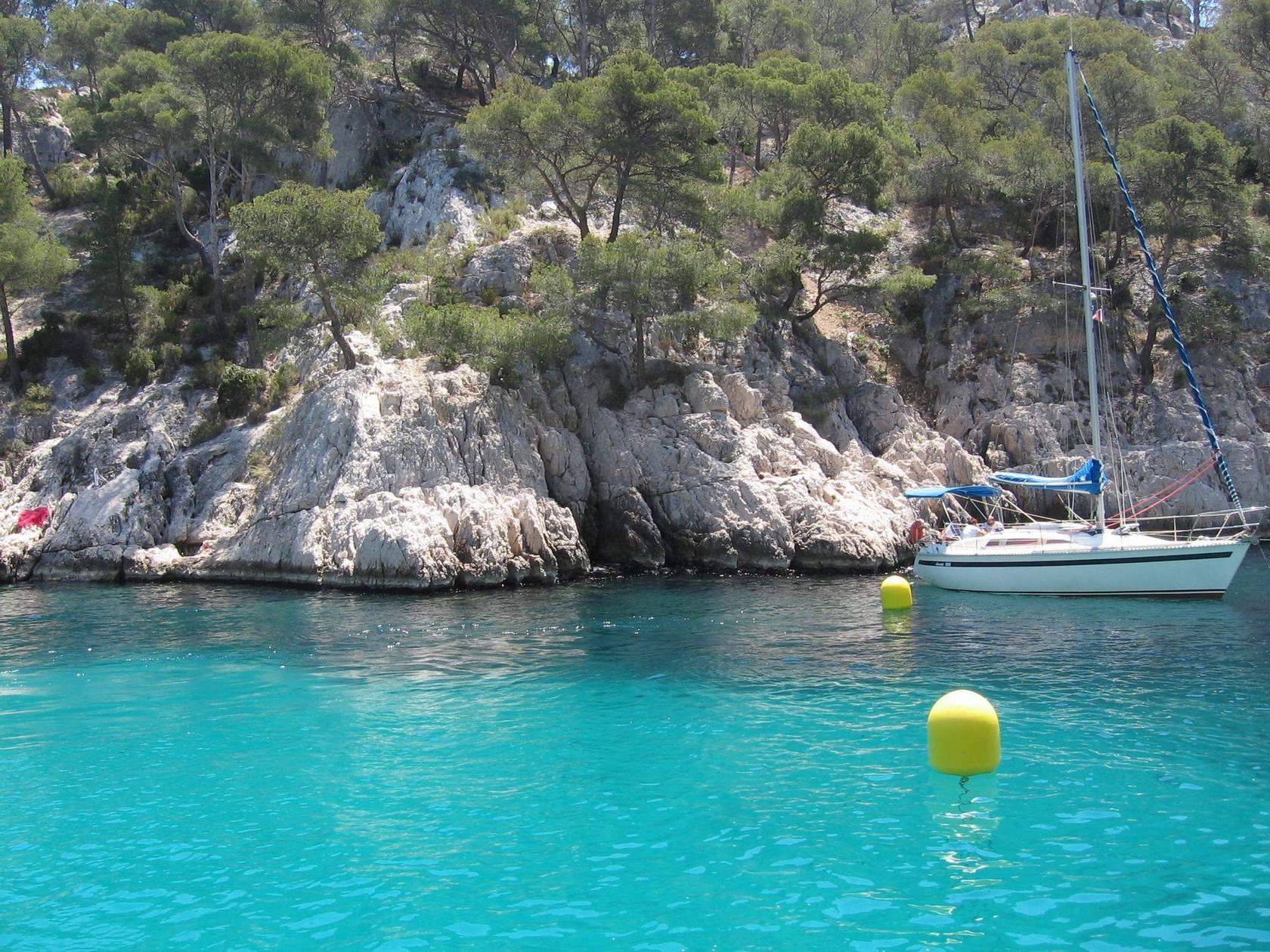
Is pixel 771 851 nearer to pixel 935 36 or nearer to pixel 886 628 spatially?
pixel 886 628

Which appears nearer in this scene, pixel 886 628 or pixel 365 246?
pixel 886 628

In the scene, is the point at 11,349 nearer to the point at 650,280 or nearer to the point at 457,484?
the point at 457,484

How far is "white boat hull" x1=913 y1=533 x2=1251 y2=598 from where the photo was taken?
25.7m

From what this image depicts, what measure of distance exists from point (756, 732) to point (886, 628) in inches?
357

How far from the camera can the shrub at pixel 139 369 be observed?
3834 centimetres

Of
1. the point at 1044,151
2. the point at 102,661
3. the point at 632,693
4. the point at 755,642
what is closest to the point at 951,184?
the point at 1044,151

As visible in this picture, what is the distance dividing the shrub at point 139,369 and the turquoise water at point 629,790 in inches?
711

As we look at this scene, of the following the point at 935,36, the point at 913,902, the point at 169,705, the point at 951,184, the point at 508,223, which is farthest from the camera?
the point at 935,36

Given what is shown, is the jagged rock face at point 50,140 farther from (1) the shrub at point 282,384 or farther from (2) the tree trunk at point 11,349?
(1) the shrub at point 282,384

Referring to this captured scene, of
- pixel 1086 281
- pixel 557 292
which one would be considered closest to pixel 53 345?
pixel 557 292

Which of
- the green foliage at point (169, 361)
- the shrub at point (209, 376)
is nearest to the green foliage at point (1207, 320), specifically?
the shrub at point (209, 376)

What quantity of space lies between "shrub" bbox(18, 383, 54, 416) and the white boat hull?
3434 cm

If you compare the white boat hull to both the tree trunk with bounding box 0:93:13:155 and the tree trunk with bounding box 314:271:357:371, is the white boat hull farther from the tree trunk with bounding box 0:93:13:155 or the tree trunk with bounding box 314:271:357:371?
the tree trunk with bounding box 0:93:13:155

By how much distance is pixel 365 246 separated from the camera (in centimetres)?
3516
